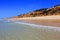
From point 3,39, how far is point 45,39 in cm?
187

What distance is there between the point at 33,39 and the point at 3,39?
4.40 feet

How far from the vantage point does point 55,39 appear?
270 inches

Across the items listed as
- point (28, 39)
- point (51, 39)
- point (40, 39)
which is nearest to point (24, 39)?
point (28, 39)

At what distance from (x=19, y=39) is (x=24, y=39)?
0.22 metres

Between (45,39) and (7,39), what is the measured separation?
1.69 m

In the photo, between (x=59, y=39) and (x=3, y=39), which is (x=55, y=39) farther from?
(x=3, y=39)

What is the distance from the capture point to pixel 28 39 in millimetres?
6938

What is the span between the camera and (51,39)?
6.88 m

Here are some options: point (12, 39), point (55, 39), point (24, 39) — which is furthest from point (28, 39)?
point (55, 39)

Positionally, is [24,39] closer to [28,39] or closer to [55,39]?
[28,39]

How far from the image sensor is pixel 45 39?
22.5 feet

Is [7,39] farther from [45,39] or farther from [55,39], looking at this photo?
[55,39]

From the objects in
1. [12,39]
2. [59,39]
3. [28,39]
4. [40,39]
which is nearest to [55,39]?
[59,39]

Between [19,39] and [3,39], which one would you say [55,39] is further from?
[3,39]
